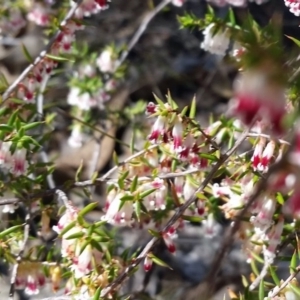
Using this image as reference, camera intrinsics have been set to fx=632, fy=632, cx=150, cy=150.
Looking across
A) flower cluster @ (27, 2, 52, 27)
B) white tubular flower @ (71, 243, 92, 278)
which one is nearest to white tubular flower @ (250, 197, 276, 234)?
white tubular flower @ (71, 243, 92, 278)

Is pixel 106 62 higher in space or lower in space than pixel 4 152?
lower

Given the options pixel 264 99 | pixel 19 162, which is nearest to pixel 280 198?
pixel 19 162

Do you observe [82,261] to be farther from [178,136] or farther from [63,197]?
[178,136]

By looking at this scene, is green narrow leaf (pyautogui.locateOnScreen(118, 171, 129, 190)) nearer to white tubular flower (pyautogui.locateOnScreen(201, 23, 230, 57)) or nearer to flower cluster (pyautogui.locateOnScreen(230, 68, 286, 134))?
white tubular flower (pyautogui.locateOnScreen(201, 23, 230, 57))

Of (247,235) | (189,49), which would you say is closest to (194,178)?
(247,235)

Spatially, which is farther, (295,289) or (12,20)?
(12,20)

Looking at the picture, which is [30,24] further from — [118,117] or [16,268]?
[16,268]

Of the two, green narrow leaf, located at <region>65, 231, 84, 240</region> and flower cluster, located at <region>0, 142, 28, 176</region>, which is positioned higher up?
flower cluster, located at <region>0, 142, 28, 176</region>

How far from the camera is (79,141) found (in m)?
3.46

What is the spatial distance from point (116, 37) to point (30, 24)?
674mm

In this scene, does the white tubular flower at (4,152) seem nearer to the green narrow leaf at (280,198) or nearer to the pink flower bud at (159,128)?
the pink flower bud at (159,128)

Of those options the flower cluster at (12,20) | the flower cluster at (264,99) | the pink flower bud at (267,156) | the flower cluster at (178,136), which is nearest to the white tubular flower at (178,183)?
the flower cluster at (178,136)

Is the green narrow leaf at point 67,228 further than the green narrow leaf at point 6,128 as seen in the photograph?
No

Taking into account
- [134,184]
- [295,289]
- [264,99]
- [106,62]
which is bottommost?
[295,289]
